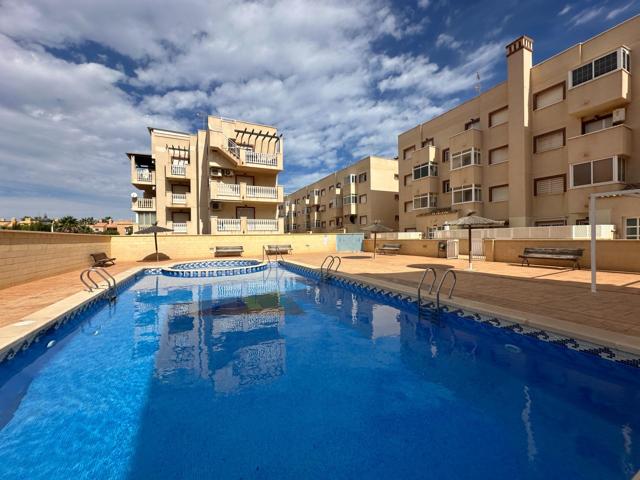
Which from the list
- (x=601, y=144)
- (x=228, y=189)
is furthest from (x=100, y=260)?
(x=601, y=144)

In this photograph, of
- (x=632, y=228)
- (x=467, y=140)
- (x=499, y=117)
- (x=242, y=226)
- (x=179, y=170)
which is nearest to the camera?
(x=632, y=228)

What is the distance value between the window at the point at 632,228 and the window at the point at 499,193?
7.59m

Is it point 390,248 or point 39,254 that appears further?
point 390,248

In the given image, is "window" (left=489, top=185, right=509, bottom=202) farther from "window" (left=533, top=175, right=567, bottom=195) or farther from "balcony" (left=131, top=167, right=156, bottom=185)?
"balcony" (left=131, top=167, right=156, bottom=185)

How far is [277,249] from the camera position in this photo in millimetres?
22609

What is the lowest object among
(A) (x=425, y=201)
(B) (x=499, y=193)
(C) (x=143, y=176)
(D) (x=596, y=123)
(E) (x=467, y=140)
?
(B) (x=499, y=193)

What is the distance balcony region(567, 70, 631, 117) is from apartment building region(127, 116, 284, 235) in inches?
869

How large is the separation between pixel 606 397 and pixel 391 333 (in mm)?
3629

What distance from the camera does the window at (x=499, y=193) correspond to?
22555mm

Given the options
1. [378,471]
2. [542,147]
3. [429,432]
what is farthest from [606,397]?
[542,147]

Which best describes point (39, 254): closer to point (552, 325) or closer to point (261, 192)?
point (261, 192)

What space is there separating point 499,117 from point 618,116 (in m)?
7.66

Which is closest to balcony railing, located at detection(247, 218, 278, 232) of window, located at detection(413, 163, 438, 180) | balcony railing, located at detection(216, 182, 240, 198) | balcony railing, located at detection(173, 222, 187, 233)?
balcony railing, located at detection(216, 182, 240, 198)

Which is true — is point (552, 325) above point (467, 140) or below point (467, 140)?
below
